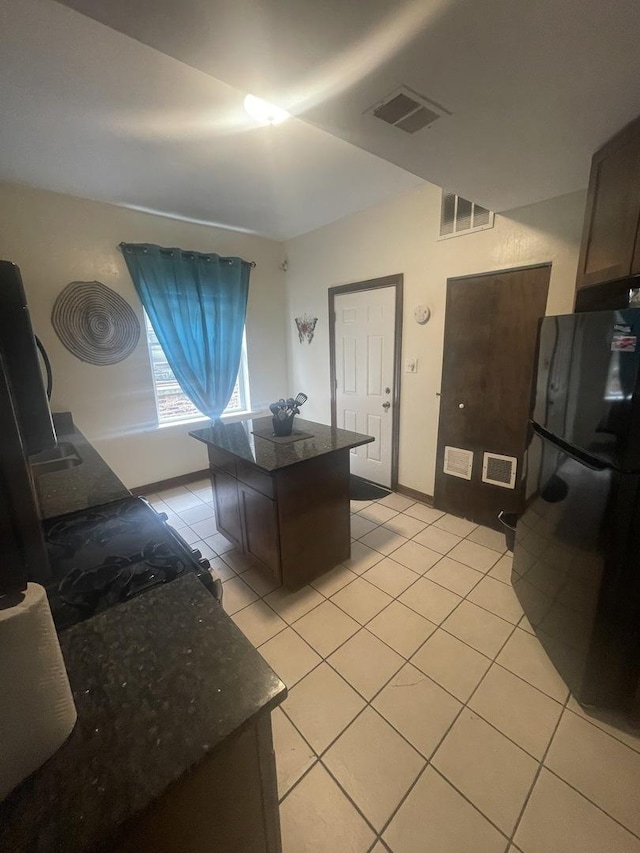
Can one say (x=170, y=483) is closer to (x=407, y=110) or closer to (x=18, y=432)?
(x=18, y=432)

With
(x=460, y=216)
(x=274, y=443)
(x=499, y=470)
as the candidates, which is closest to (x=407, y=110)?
(x=460, y=216)

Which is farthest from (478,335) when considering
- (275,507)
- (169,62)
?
(169,62)

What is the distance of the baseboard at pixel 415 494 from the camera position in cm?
308

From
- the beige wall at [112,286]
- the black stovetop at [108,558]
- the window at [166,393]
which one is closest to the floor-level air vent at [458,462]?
the black stovetop at [108,558]

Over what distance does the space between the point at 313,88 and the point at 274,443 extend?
1.63 m

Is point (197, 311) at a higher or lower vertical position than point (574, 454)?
higher

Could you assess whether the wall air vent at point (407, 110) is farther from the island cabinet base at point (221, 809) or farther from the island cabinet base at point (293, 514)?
the island cabinet base at point (221, 809)

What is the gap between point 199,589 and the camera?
911mm

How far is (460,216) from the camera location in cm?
251

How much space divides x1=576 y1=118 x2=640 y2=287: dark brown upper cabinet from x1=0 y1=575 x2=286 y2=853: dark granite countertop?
1.88m

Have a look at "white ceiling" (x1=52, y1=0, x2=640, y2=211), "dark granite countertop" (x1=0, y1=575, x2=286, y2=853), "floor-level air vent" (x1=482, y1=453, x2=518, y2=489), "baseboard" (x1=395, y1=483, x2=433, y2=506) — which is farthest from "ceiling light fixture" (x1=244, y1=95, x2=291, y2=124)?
"baseboard" (x1=395, y1=483, x2=433, y2=506)

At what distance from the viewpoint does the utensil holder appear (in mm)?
2289

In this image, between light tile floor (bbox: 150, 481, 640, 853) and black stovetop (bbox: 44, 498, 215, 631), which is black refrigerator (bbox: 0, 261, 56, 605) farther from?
light tile floor (bbox: 150, 481, 640, 853)

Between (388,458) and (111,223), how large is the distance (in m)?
3.24
